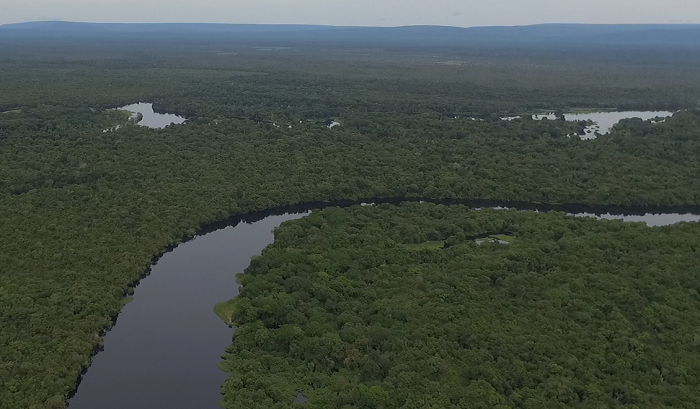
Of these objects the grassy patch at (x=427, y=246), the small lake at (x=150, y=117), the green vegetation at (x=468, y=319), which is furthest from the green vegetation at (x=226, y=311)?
the small lake at (x=150, y=117)

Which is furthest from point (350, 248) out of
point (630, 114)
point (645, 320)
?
point (630, 114)

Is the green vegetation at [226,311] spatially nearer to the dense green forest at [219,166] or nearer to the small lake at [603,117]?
the dense green forest at [219,166]

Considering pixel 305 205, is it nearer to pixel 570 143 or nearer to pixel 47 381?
pixel 47 381

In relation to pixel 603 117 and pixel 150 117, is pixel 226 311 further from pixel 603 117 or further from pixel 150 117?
pixel 603 117

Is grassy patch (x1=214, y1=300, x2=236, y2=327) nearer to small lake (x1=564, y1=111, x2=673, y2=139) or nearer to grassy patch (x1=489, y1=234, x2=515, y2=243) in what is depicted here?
grassy patch (x1=489, y1=234, x2=515, y2=243)

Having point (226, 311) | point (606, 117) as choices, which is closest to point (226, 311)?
point (226, 311)

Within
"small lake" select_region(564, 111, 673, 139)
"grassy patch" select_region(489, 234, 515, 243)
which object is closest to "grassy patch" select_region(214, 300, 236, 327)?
"grassy patch" select_region(489, 234, 515, 243)
